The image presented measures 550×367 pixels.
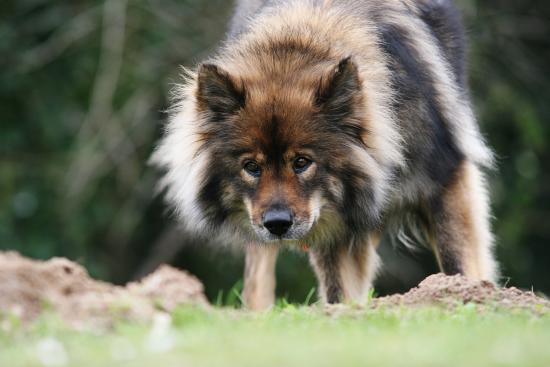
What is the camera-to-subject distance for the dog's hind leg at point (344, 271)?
7320 millimetres

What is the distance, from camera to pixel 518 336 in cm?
417

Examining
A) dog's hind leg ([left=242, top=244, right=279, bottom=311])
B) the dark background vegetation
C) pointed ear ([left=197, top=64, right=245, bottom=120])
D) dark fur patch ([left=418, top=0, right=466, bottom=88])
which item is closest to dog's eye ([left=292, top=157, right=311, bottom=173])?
pointed ear ([left=197, top=64, right=245, bottom=120])

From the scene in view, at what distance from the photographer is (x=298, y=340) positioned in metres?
4.25

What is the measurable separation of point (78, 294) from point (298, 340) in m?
1.48

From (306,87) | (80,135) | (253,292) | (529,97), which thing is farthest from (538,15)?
(306,87)

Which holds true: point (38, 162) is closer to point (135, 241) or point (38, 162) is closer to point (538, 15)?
point (135, 241)

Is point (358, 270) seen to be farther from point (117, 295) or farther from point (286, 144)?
point (117, 295)

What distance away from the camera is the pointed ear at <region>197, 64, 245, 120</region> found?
19.8 ft

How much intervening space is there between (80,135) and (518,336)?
8767 millimetres

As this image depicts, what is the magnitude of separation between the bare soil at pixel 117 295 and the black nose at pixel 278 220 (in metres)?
0.62

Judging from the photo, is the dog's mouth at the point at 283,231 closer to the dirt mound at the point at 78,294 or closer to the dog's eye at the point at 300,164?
the dog's eye at the point at 300,164

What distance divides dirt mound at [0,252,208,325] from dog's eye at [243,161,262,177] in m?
0.83

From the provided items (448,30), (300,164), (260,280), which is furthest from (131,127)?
(300,164)

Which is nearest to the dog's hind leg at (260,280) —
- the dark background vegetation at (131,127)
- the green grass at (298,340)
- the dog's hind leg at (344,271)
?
the dog's hind leg at (344,271)
